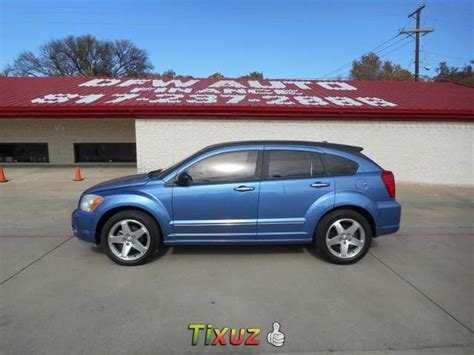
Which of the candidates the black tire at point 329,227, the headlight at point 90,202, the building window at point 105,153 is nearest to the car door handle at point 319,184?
the black tire at point 329,227

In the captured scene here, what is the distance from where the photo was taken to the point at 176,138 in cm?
1140

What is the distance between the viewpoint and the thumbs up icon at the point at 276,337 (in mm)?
2834

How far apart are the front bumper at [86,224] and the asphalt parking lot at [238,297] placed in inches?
14.7

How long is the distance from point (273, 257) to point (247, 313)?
1.44m

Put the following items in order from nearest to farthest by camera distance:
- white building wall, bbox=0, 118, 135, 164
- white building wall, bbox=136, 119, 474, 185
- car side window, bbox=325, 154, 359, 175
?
1. car side window, bbox=325, 154, 359, 175
2. white building wall, bbox=136, 119, 474, 185
3. white building wall, bbox=0, 118, 135, 164

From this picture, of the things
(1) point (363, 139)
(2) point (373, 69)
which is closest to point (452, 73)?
(2) point (373, 69)

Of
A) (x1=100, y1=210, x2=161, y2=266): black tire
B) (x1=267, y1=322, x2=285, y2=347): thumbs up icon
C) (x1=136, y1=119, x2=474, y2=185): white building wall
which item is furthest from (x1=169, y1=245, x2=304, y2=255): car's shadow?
(x1=136, y1=119, x2=474, y2=185): white building wall

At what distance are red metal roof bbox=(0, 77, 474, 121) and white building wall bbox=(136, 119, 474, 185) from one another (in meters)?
0.31

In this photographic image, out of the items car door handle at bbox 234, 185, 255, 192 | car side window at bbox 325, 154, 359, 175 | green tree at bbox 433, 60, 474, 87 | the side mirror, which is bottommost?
car door handle at bbox 234, 185, 255, 192

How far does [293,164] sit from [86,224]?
2881mm

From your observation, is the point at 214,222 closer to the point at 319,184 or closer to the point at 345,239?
the point at 319,184

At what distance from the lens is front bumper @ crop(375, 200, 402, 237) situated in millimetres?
4473

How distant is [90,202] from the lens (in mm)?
4383

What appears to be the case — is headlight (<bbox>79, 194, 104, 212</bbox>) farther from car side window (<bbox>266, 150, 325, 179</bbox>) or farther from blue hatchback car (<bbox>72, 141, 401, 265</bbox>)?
car side window (<bbox>266, 150, 325, 179</bbox>)
